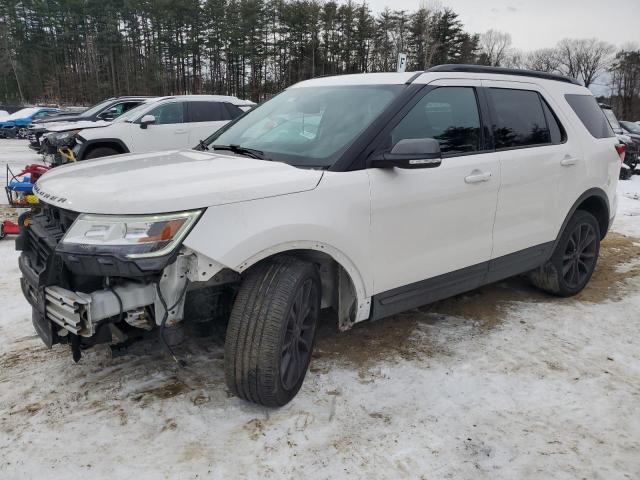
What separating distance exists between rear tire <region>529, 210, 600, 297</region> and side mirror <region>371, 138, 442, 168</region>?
216cm

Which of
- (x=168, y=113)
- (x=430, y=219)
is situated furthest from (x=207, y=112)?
(x=430, y=219)

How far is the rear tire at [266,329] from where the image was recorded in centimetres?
256

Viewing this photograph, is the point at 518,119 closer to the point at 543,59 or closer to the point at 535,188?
the point at 535,188

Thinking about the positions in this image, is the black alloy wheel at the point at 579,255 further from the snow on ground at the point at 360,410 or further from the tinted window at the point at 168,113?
the tinted window at the point at 168,113

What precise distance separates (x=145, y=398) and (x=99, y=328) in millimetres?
552

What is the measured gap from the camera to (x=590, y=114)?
462cm

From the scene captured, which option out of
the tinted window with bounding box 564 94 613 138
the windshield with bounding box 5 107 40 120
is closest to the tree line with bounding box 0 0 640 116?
the windshield with bounding box 5 107 40 120

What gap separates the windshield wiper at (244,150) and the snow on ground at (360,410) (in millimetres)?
1308

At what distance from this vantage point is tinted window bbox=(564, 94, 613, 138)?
4.48m

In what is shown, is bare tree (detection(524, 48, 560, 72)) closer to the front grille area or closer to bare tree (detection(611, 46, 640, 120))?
bare tree (detection(611, 46, 640, 120))

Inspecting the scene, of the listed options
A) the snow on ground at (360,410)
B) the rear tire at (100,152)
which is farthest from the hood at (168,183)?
the rear tire at (100,152)

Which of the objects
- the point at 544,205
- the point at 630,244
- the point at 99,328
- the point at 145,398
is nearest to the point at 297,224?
the point at 99,328

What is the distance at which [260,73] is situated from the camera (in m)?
53.5

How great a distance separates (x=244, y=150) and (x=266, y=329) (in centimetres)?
129
